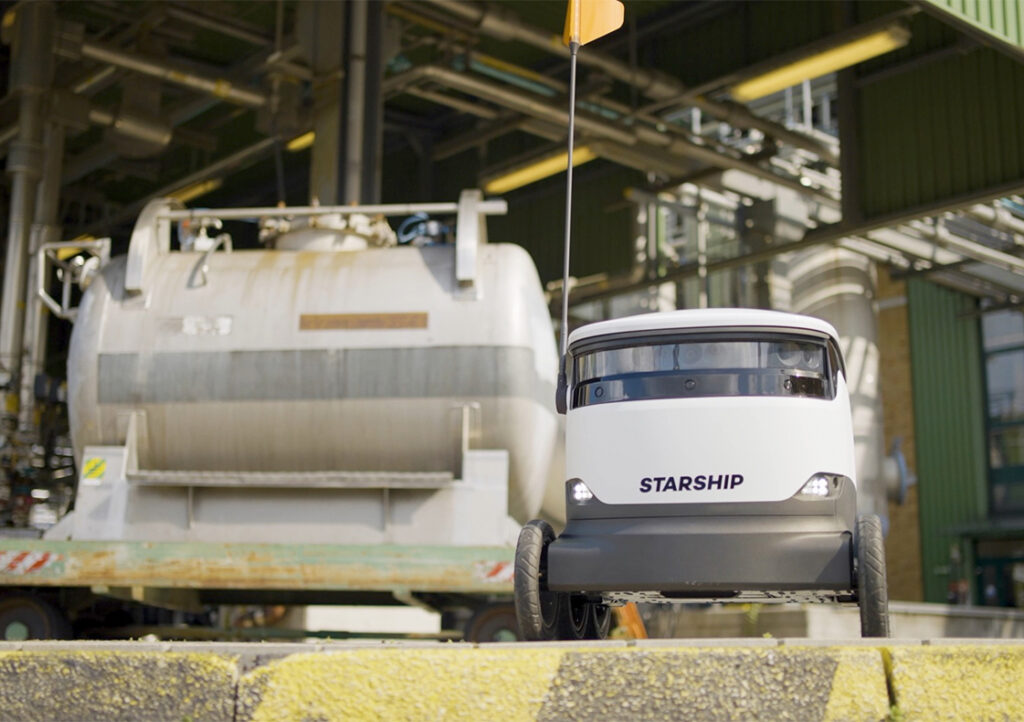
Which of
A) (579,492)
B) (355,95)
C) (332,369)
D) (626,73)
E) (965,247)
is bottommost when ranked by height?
(579,492)

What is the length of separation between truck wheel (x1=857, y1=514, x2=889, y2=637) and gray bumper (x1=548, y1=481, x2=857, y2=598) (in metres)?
0.08

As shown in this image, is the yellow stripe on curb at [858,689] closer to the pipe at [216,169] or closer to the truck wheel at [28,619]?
the truck wheel at [28,619]

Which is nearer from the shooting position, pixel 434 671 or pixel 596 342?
pixel 434 671

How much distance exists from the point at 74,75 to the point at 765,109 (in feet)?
45.2

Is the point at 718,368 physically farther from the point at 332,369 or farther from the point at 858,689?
the point at 332,369

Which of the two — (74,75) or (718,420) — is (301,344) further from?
(74,75)

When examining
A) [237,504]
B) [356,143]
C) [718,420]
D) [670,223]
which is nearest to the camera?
[718,420]

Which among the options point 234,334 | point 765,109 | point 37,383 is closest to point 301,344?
point 234,334

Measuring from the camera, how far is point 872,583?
4934 millimetres

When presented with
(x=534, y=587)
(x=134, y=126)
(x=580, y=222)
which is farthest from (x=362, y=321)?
(x=580, y=222)

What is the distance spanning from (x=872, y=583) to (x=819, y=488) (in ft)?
1.55

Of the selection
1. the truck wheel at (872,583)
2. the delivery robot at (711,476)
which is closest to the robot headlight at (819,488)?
the delivery robot at (711,476)

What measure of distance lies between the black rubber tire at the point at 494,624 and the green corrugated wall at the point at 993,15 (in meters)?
6.78

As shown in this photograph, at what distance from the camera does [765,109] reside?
25.3 m
